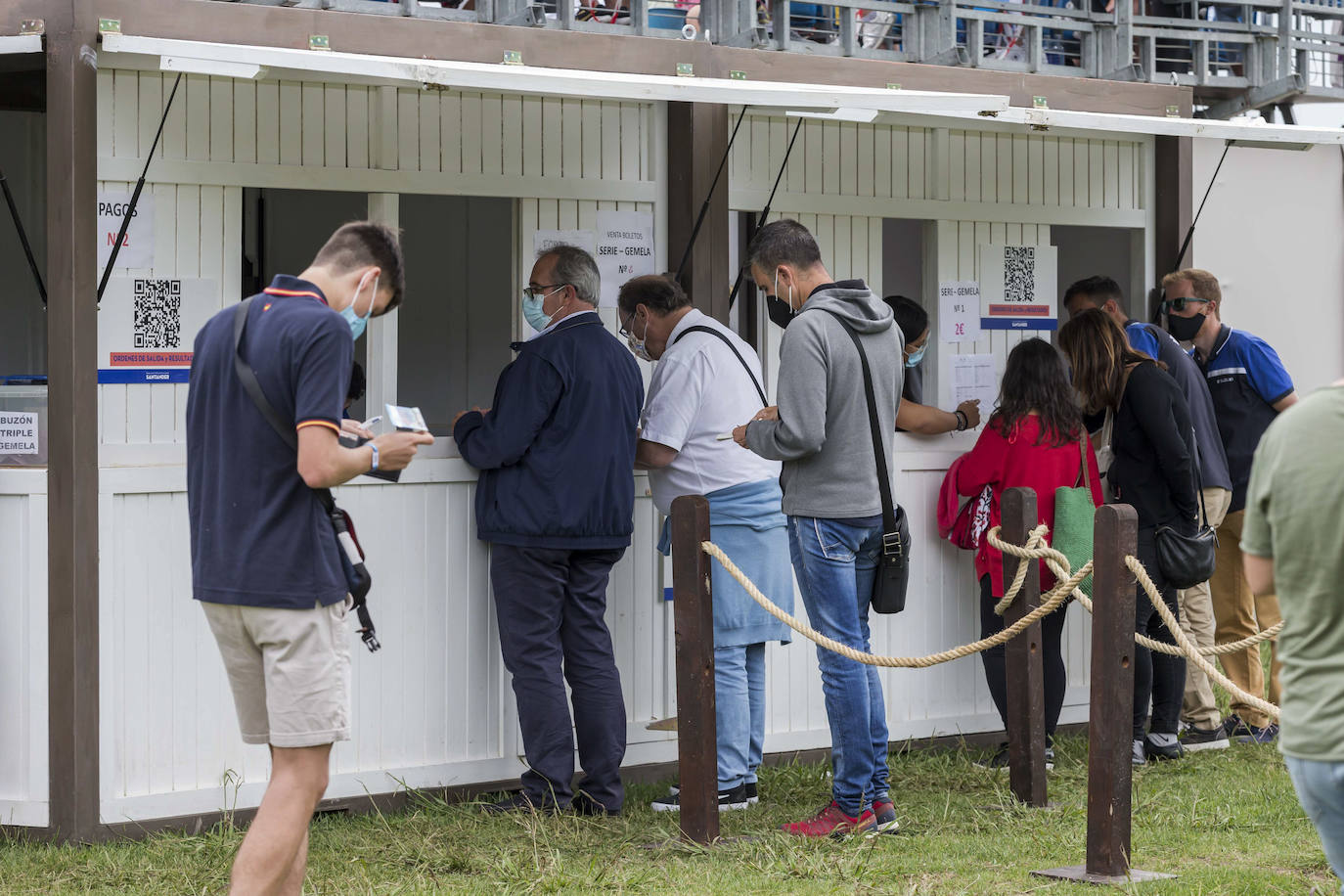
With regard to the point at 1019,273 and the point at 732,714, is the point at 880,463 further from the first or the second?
the point at 1019,273

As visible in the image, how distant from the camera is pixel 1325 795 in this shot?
8.81 ft

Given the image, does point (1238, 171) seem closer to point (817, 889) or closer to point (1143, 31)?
point (1143, 31)

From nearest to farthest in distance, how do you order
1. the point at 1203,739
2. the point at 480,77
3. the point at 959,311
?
1. the point at 480,77
2. the point at 1203,739
3. the point at 959,311

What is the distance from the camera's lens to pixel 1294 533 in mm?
2662

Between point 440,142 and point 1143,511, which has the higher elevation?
point 440,142

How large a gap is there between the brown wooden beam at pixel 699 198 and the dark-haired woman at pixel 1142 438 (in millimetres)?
1502

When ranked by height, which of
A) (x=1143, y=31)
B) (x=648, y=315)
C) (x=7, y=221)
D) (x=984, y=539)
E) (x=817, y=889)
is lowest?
(x=817, y=889)

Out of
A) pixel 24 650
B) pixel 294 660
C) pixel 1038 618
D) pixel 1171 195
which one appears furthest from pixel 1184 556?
pixel 24 650

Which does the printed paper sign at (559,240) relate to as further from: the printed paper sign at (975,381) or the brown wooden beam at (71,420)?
the printed paper sign at (975,381)

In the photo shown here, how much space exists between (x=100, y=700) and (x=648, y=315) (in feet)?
7.71

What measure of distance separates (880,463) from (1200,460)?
7.36 ft

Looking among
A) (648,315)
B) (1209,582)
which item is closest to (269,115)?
(648,315)

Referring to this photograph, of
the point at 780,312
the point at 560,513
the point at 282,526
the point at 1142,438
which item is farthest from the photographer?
the point at 1142,438

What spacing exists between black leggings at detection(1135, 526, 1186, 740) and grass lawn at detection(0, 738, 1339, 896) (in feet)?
1.85
